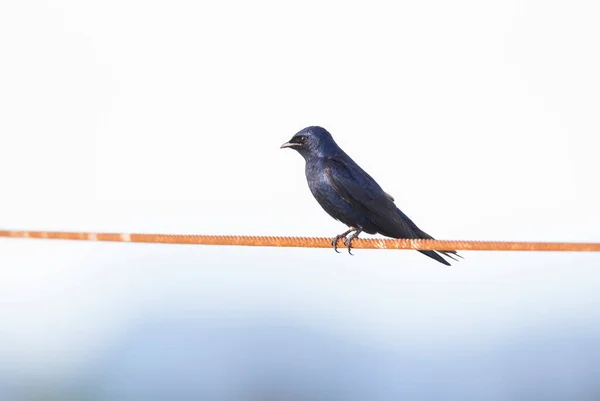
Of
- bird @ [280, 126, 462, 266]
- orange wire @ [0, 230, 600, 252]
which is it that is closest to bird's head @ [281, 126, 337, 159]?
bird @ [280, 126, 462, 266]

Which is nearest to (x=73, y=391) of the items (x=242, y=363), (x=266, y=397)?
(x=266, y=397)

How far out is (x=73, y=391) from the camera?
119 m

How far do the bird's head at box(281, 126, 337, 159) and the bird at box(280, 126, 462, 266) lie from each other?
0.01m

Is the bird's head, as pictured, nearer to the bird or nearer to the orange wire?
the bird

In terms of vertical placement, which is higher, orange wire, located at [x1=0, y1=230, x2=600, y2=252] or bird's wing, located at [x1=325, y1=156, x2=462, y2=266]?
bird's wing, located at [x1=325, y1=156, x2=462, y2=266]

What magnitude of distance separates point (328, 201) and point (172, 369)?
440 feet

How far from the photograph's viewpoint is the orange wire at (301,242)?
20.3 feet

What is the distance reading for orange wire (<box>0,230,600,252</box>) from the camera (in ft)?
20.3

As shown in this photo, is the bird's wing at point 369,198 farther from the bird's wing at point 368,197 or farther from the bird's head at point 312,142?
the bird's head at point 312,142

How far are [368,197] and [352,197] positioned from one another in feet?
0.41

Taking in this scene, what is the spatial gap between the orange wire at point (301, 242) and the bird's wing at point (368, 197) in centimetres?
213

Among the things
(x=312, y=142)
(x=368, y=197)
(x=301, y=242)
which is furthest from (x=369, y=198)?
(x=301, y=242)

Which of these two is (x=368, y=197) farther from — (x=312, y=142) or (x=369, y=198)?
(x=312, y=142)

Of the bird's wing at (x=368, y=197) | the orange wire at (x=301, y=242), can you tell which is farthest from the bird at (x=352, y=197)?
the orange wire at (x=301, y=242)
